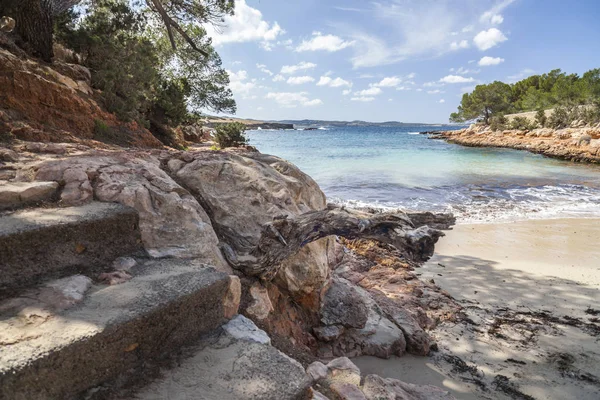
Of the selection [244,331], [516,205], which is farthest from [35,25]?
[516,205]

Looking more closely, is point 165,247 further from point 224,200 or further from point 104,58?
point 104,58

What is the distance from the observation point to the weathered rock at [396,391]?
215 cm

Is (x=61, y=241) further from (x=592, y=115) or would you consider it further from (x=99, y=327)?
(x=592, y=115)

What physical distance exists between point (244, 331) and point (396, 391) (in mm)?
1292

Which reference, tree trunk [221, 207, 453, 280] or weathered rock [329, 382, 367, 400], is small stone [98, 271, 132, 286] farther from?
weathered rock [329, 382, 367, 400]

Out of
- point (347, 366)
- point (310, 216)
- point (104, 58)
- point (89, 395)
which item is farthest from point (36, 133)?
point (104, 58)

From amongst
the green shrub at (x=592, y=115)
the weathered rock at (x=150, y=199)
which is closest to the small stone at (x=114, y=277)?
the weathered rock at (x=150, y=199)

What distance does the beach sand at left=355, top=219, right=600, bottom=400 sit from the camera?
2.76 m

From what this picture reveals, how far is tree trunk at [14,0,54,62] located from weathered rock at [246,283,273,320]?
205 inches

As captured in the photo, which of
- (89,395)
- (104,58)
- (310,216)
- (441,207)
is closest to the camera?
(89,395)

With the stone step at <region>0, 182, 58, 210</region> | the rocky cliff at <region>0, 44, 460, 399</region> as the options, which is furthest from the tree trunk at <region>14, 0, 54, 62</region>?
the stone step at <region>0, 182, 58, 210</region>

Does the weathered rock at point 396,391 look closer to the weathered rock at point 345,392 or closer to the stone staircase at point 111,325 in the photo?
the weathered rock at point 345,392

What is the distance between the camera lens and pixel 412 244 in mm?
2598

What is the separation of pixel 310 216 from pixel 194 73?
12.2m
